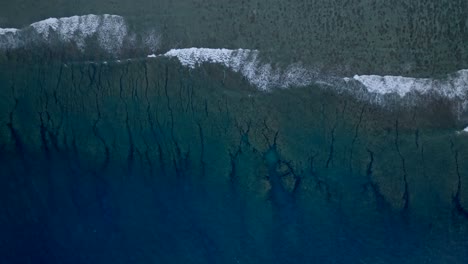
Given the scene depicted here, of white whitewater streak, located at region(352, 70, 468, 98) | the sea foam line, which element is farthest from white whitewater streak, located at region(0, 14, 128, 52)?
white whitewater streak, located at region(352, 70, 468, 98)

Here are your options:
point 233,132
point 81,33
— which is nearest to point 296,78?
point 233,132

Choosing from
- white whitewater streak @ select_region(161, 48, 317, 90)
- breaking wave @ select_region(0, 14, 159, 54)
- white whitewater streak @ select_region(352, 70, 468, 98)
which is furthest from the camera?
breaking wave @ select_region(0, 14, 159, 54)

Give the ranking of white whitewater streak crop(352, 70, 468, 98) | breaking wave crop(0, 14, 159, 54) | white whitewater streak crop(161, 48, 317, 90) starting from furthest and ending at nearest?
breaking wave crop(0, 14, 159, 54), white whitewater streak crop(161, 48, 317, 90), white whitewater streak crop(352, 70, 468, 98)

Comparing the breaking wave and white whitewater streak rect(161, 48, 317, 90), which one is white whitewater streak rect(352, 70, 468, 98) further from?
the breaking wave

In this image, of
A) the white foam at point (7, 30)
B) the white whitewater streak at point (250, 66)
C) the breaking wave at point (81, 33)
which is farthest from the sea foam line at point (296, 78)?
the white foam at point (7, 30)

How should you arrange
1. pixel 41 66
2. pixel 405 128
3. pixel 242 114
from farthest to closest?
pixel 41 66, pixel 242 114, pixel 405 128

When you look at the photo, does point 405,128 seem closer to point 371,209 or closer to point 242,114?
point 371,209

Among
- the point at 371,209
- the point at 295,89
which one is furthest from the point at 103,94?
the point at 371,209

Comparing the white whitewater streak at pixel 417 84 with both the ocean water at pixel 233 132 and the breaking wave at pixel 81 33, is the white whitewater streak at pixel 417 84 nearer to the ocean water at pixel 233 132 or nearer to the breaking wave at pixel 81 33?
the ocean water at pixel 233 132
